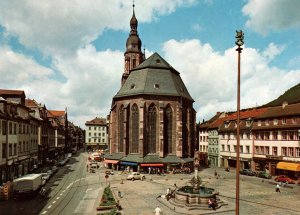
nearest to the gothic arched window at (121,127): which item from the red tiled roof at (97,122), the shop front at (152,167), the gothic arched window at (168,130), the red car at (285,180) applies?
the shop front at (152,167)

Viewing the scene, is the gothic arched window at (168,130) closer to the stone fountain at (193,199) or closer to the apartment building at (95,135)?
the stone fountain at (193,199)

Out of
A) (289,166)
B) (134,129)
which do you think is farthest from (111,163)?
(289,166)

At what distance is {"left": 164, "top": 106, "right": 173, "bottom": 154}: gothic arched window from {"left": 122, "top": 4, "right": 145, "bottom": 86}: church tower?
3204 centimetres

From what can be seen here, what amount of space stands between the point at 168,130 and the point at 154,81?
35.6 feet

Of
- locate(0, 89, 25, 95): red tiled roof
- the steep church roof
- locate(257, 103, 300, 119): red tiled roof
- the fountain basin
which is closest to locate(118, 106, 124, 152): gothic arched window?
the steep church roof

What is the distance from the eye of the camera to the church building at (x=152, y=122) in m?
61.9

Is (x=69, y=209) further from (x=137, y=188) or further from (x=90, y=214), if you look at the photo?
(x=137, y=188)

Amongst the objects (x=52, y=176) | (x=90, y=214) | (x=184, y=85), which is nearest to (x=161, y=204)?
(x=90, y=214)

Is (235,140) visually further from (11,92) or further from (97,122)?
Answer: (97,122)

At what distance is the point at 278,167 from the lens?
5131 centimetres

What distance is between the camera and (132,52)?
93.8 meters

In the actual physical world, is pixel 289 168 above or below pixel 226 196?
above

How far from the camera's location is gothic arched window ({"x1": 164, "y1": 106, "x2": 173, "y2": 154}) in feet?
210

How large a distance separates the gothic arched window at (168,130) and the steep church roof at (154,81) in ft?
13.1
